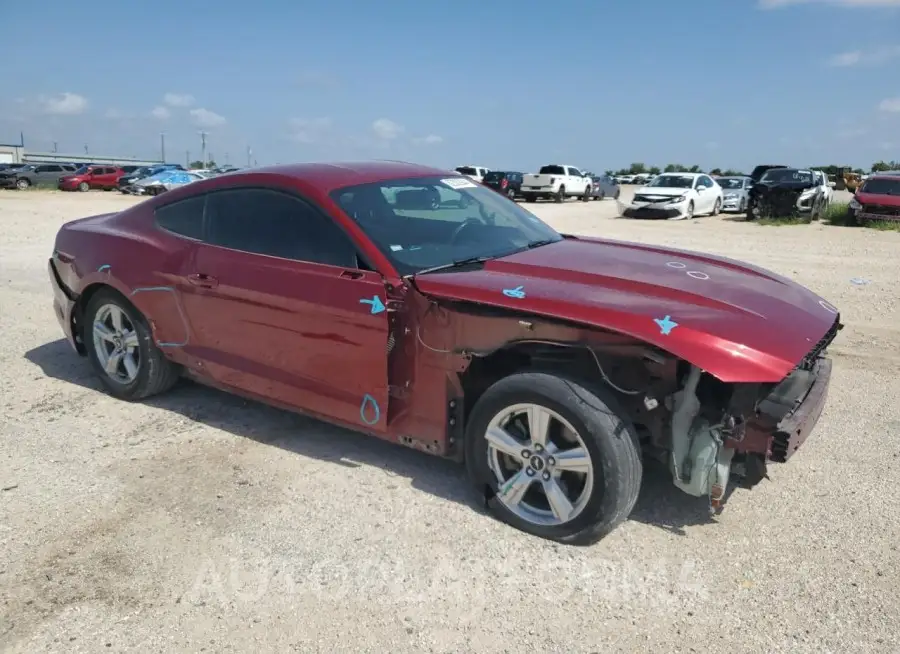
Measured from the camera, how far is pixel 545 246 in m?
4.32

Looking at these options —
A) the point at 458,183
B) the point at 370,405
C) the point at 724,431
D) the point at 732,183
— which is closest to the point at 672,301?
the point at 724,431

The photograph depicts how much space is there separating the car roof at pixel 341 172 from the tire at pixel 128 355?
1211mm

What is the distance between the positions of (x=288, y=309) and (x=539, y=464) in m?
1.59

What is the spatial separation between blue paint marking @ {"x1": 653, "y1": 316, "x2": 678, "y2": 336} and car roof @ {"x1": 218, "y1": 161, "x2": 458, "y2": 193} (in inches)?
76.9

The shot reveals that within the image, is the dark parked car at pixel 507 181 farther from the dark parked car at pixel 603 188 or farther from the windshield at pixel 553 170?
the dark parked car at pixel 603 188

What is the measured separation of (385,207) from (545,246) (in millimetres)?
989

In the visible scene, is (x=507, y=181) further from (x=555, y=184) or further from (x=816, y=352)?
(x=816, y=352)

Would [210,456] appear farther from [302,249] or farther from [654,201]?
[654,201]

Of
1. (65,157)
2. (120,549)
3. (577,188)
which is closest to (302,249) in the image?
(120,549)

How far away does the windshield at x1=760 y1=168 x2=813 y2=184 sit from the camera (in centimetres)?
2208

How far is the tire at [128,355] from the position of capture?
4.78m

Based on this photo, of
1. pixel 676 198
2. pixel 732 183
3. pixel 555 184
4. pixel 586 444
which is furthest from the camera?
pixel 555 184

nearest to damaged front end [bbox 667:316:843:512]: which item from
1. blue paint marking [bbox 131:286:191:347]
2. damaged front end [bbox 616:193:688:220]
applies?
blue paint marking [bbox 131:286:191:347]

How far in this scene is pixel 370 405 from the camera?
3.67 meters
